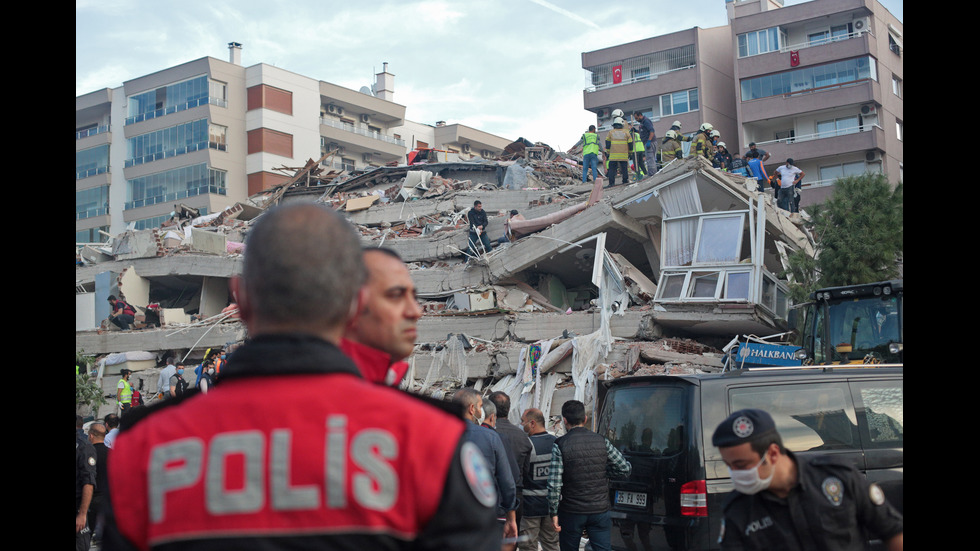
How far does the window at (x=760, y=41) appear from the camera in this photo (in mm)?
47281

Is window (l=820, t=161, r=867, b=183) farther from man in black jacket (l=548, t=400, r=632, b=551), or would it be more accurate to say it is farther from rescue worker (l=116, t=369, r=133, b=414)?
man in black jacket (l=548, t=400, r=632, b=551)

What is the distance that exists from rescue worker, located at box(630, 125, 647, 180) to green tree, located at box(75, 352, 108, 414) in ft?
48.7

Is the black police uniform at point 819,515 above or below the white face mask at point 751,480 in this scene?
below

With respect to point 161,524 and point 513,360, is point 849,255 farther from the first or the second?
point 161,524

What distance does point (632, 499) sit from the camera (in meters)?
6.99

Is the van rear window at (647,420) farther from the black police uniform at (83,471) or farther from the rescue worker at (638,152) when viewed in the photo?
the rescue worker at (638,152)

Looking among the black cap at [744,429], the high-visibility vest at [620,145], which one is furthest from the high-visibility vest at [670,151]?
the black cap at [744,429]

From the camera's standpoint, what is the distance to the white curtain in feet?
60.7

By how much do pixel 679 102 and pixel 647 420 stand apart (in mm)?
46604

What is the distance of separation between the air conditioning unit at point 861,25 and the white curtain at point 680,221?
105 feet
